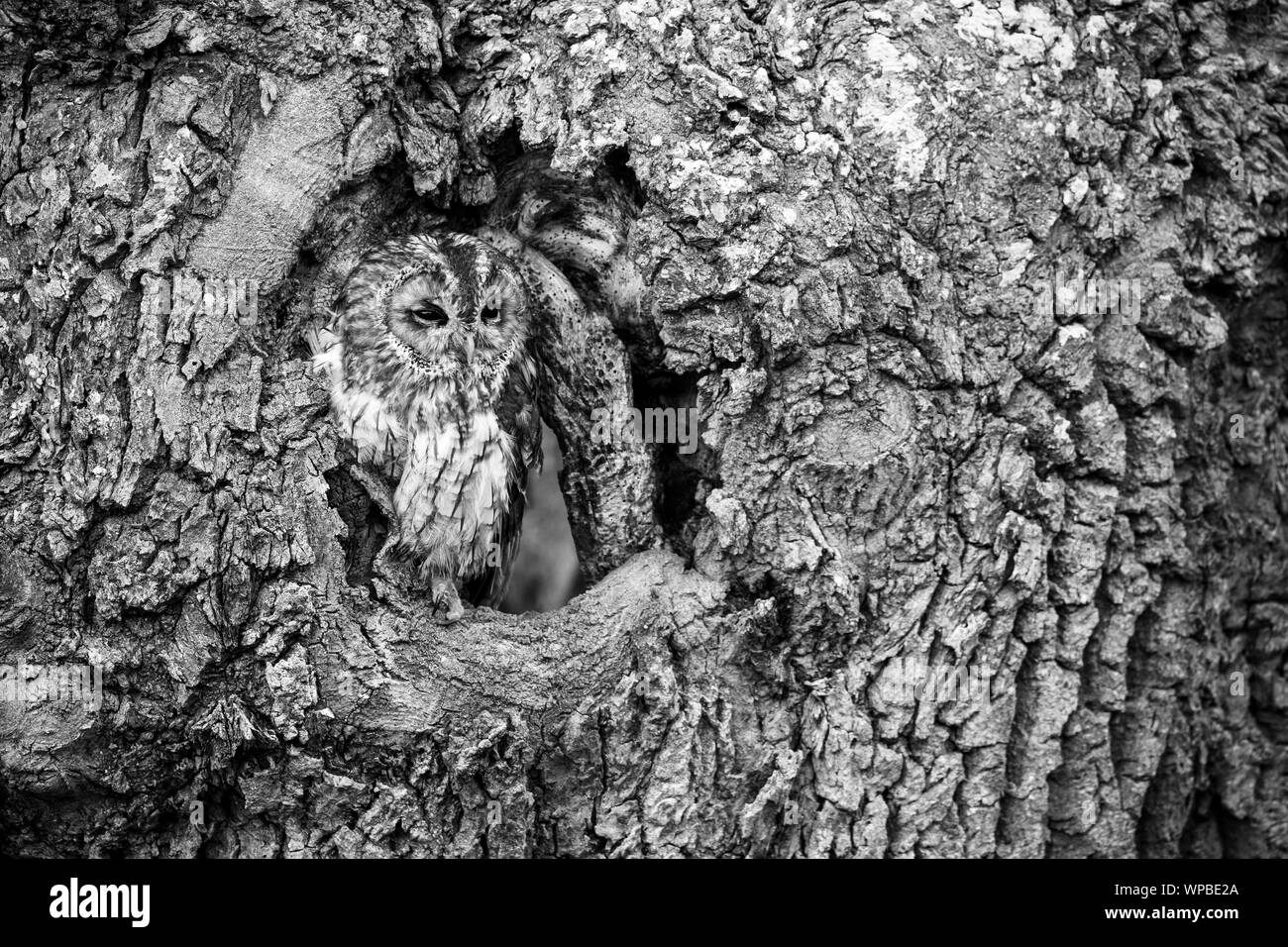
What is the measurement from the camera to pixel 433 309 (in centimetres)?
248

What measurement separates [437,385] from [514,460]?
26 cm

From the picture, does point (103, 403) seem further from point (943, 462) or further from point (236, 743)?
point (943, 462)

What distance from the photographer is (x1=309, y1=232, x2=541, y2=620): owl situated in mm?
2412

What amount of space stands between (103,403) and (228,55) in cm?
73

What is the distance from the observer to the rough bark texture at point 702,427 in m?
2.16

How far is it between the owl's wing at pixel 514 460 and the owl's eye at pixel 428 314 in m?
0.19
